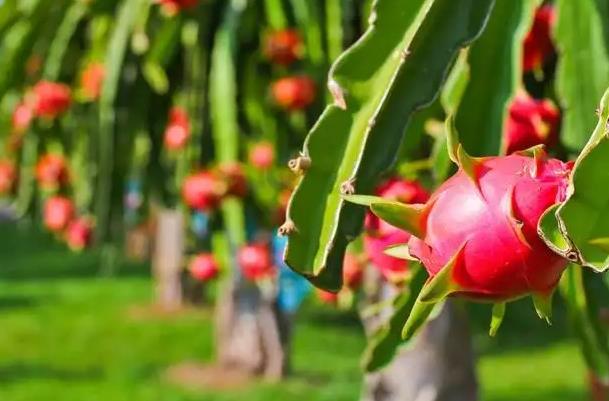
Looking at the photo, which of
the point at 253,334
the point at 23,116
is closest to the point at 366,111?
the point at 23,116

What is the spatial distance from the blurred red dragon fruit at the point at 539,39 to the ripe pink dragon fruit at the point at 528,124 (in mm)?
178

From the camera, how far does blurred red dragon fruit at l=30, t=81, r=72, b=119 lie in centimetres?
340

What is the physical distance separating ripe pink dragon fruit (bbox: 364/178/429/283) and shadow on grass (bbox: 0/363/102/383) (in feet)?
20.2

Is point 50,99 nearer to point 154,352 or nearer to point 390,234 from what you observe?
point 390,234

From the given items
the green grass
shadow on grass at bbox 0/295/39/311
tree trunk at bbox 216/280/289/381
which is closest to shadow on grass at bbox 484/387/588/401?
the green grass

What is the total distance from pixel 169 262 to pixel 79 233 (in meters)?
6.67

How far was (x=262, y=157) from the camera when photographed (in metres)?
3.22

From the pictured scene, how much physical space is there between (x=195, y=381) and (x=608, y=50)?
626cm

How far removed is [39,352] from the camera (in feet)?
29.2

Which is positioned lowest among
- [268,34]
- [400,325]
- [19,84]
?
[19,84]

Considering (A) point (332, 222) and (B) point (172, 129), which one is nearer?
(A) point (332, 222)

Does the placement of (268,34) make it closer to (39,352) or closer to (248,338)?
(248,338)

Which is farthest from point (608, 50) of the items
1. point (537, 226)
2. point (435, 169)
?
point (537, 226)

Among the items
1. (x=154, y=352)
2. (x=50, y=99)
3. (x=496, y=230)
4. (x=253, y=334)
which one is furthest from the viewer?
(x=154, y=352)
